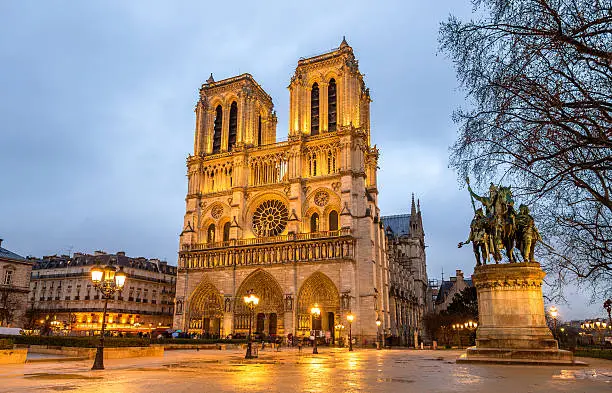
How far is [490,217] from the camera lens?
19.0m

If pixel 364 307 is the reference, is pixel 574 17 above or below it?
above

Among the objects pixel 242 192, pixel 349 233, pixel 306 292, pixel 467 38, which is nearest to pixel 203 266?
pixel 242 192

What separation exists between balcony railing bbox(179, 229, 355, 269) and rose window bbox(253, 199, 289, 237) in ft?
6.38

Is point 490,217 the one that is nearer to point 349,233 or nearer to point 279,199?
point 349,233

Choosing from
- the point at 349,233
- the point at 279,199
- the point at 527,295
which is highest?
the point at 279,199

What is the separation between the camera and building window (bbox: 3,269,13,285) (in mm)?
46106

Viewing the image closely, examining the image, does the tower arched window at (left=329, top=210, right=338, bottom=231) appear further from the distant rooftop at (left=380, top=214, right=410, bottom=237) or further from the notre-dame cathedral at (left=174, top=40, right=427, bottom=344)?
the distant rooftop at (left=380, top=214, right=410, bottom=237)

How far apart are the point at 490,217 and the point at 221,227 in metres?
36.1

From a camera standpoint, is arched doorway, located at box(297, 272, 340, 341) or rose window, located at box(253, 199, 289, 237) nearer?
arched doorway, located at box(297, 272, 340, 341)

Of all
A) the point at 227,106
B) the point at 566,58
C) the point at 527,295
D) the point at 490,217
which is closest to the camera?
the point at 566,58

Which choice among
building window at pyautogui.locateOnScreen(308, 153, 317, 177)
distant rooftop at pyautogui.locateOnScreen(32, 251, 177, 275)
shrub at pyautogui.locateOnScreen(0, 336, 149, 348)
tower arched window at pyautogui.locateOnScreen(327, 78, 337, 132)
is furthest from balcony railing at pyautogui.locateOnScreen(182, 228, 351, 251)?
shrub at pyautogui.locateOnScreen(0, 336, 149, 348)

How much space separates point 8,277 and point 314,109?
33.9 metres

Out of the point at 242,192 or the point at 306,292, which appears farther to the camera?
the point at 242,192

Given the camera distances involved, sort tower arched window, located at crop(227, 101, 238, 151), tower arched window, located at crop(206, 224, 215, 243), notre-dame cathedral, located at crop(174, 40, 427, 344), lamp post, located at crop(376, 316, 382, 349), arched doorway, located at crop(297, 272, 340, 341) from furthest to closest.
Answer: tower arched window, located at crop(227, 101, 238, 151)
tower arched window, located at crop(206, 224, 215, 243)
arched doorway, located at crop(297, 272, 340, 341)
notre-dame cathedral, located at crop(174, 40, 427, 344)
lamp post, located at crop(376, 316, 382, 349)
